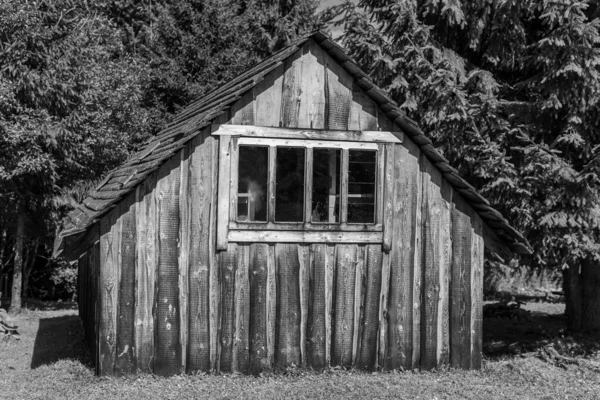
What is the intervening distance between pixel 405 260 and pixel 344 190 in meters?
1.39

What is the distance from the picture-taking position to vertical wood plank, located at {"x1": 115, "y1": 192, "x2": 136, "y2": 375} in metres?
9.39

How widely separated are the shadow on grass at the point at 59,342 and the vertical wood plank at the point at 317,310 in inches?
129

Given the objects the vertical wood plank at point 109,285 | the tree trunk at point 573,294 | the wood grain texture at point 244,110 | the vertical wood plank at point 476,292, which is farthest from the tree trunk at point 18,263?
the tree trunk at point 573,294

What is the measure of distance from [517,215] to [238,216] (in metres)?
5.53

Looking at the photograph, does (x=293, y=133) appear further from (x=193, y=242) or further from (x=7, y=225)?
(x=7, y=225)

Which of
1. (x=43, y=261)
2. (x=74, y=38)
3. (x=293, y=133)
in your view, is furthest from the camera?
(x=43, y=261)

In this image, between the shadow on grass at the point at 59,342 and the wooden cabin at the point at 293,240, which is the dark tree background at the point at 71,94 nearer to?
the shadow on grass at the point at 59,342

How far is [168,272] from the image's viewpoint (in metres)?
9.66

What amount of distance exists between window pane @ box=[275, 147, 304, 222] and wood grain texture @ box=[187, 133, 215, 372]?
977mm

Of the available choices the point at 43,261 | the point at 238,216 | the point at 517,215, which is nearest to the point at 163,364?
the point at 238,216

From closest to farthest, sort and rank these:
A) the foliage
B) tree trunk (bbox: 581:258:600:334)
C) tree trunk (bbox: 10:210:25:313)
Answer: the foliage, tree trunk (bbox: 581:258:600:334), tree trunk (bbox: 10:210:25:313)

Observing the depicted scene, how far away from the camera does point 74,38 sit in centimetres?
1798

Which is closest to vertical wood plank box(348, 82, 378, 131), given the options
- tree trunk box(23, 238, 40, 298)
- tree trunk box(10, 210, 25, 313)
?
tree trunk box(10, 210, 25, 313)

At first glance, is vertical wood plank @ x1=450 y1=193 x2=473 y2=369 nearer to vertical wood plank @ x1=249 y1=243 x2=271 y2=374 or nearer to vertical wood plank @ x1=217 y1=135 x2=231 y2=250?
vertical wood plank @ x1=249 y1=243 x2=271 y2=374
